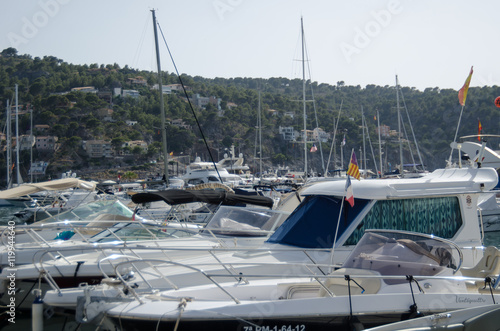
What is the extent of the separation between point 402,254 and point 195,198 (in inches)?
280

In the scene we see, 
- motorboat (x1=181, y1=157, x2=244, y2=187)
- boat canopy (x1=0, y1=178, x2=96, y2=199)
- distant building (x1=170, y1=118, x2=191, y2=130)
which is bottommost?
motorboat (x1=181, y1=157, x2=244, y2=187)

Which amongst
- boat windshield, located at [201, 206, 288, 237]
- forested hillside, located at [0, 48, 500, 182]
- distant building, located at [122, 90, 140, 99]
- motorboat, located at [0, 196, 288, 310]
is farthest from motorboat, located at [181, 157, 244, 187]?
distant building, located at [122, 90, 140, 99]

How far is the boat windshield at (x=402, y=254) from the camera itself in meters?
6.22

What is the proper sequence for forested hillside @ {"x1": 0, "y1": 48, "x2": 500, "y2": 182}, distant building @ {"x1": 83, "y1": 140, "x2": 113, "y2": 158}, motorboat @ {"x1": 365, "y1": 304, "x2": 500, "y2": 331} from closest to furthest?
motorboat @ {"x1": 365, "y1": 304, "x2": 500, "y2": 331}, forested hillside @ {"x1": 0, "y1": 48, "x2": 500, "y2": 182}, distant building @ {"x1": 83, "y1": 140, "x2": 113, "y2": 158}

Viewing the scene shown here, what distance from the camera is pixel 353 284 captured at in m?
6.20

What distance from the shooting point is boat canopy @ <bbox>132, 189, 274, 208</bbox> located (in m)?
12.2

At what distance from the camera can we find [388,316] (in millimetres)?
5465

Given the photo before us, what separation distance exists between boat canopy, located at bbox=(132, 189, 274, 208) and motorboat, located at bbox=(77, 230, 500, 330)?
19.3 feet

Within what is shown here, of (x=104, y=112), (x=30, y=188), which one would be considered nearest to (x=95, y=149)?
(x=104, y=112)

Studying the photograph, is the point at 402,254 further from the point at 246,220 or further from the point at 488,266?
Result: the point at 246,220

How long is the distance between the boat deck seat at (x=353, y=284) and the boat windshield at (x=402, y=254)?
0.07 m

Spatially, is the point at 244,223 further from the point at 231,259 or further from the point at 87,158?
the point at 87,158

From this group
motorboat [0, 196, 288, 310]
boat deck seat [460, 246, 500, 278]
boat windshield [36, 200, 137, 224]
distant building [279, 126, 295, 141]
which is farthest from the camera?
distant building [279, 126, 295, 141]

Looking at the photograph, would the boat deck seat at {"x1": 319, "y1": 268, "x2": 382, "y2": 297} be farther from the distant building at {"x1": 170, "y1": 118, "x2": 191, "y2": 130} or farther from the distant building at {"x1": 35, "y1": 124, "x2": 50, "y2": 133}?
the distant building at {"x1": 170, "y1": 118, "x2": 191, "y2": 130}
